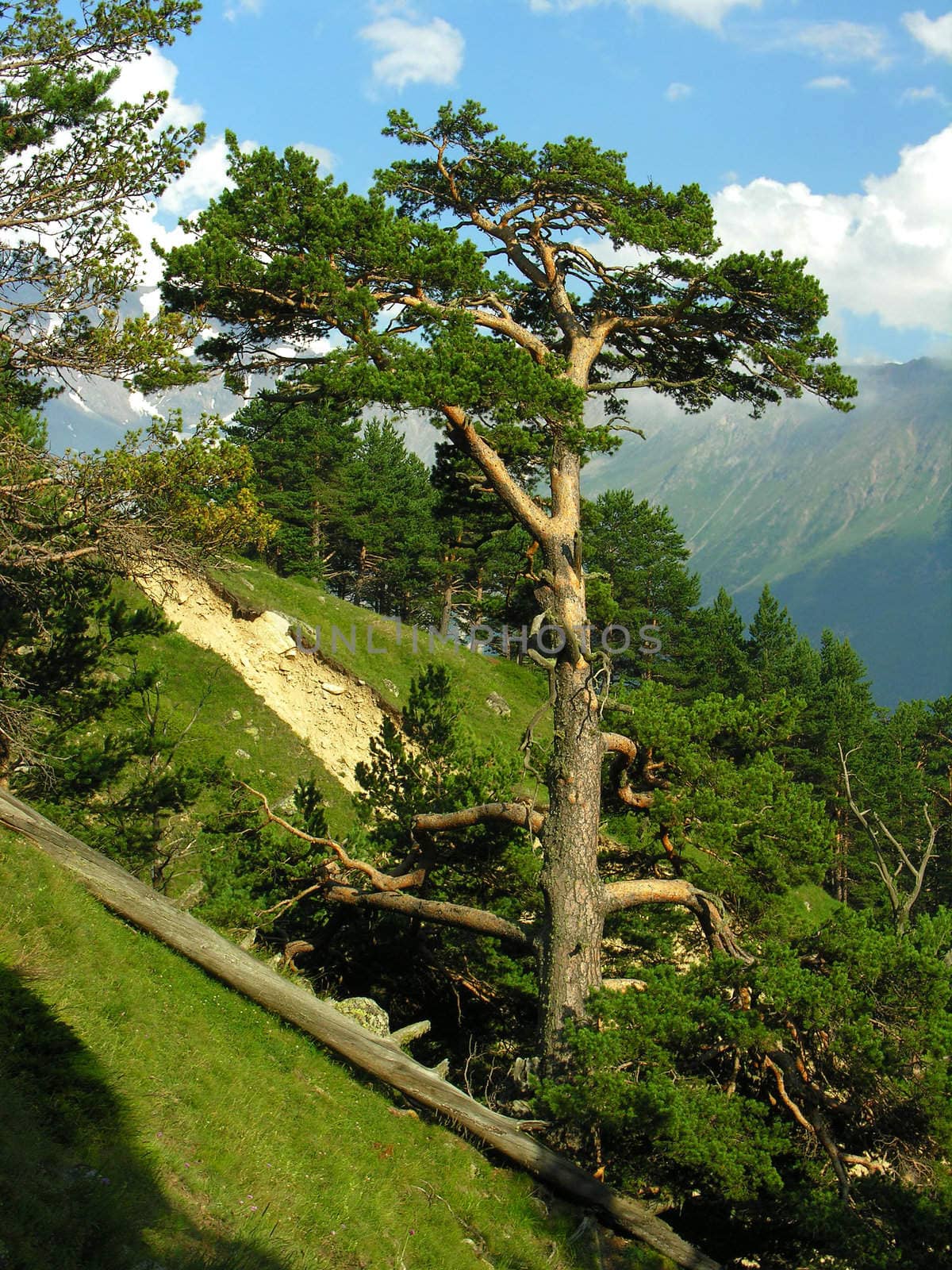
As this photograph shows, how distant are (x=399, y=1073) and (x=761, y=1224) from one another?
4.09m

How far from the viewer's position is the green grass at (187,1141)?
202 inches

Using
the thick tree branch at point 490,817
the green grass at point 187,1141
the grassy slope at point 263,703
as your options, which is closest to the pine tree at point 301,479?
the grassy slope at point 263,703

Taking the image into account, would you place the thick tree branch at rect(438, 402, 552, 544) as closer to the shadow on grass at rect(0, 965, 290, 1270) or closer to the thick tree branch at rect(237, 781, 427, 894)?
the thick tree branch at rect(237, 781, 427, 894)

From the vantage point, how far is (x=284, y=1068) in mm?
8570

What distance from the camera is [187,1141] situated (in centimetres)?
640

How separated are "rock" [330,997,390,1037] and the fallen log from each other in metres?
1.27

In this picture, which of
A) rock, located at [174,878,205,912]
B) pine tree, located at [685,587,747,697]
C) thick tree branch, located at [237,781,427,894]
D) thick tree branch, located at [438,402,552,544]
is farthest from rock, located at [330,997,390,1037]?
pine tree, located at [685,587,747,697]

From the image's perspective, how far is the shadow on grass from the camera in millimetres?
4615

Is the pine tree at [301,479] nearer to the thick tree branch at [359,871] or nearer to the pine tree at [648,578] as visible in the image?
the pine tree at [648,578]

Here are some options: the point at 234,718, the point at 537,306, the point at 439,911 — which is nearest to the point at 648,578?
the point at 234,718

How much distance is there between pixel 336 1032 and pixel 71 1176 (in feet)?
14.4

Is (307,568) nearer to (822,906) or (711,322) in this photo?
(822,906)

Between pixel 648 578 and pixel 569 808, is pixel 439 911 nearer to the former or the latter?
pixel 569 808

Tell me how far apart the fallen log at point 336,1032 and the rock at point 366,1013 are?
1.27 meters
